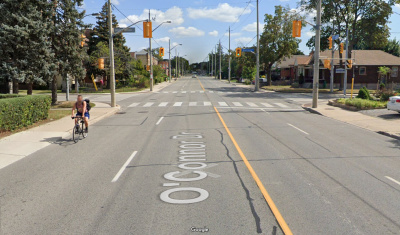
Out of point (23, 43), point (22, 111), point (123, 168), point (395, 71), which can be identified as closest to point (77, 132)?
point (22, 111)

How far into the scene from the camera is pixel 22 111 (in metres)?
14.1

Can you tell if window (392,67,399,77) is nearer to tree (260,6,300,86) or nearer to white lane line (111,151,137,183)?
tree (260,6,300,86)

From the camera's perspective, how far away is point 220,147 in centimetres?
1072

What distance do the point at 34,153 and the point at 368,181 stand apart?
8.94 meters

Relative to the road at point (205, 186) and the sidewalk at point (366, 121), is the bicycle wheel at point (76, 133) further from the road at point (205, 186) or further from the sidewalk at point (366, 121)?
the sidewalk at point (366, 121)

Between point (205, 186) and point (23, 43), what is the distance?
16.8m

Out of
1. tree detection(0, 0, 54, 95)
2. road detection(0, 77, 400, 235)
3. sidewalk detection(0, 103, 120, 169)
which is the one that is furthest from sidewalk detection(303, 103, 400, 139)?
tree detection(0, 0, 54, 95)

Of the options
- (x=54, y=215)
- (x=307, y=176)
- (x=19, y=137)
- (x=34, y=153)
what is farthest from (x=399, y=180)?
(x=19, y=137)

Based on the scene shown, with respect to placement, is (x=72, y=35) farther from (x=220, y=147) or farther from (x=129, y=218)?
(x=129, y=218)

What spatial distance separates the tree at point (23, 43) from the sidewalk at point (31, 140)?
187 inches

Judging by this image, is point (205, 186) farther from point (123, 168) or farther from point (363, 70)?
point (363, 70)

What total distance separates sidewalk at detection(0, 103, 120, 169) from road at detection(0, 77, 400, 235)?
17.3 inches

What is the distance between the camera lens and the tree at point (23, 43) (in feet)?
61.0

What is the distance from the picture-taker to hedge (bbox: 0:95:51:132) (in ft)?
41.2
